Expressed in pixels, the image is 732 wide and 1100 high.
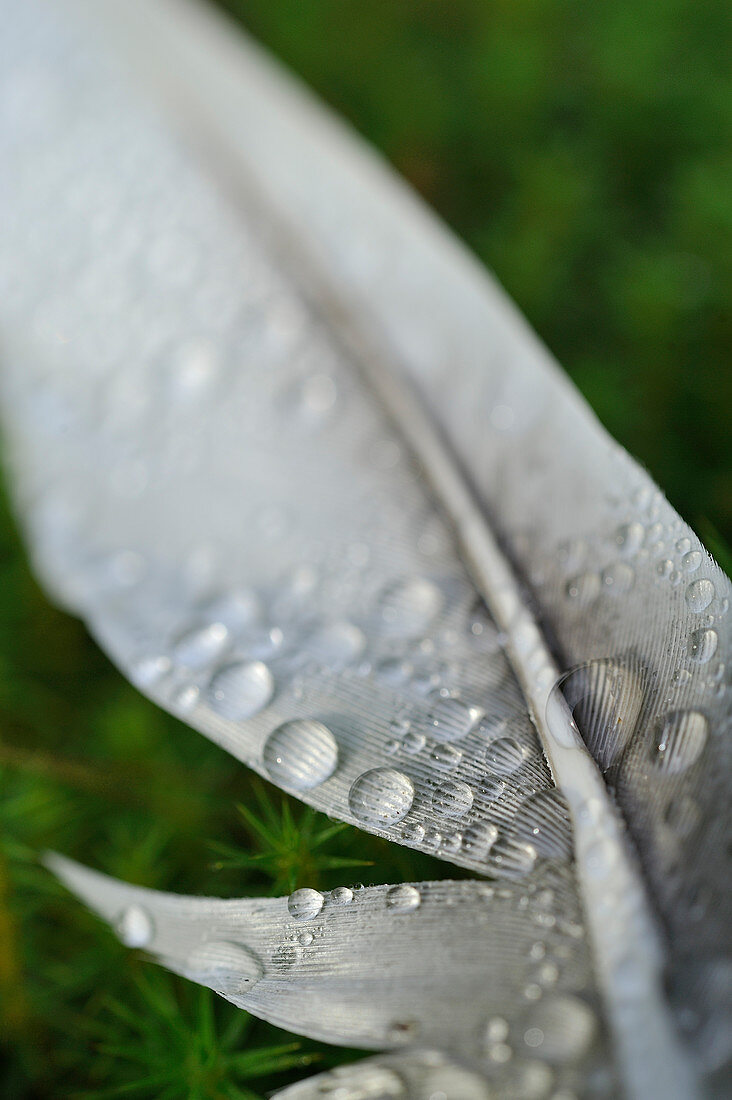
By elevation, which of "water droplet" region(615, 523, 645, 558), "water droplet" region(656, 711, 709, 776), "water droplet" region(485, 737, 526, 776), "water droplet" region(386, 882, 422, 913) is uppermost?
"water droplet" region(615, 523, 645, 558)

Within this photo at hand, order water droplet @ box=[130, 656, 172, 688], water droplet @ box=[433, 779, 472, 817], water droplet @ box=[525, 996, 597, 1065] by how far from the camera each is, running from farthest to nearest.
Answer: water droplet @ box=[130, 656, 172, 688], water droplet @ box=[433, 779, 472, 817], water droplet @ box=[525, 996, 597, 1065]

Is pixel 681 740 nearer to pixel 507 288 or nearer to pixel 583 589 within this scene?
pixel 583 589

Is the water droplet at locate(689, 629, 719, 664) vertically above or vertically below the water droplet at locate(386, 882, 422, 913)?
above

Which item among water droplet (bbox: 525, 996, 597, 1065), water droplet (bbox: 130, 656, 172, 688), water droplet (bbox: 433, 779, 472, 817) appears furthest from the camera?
water droplet (bbox: 130, 656, 172, 688)

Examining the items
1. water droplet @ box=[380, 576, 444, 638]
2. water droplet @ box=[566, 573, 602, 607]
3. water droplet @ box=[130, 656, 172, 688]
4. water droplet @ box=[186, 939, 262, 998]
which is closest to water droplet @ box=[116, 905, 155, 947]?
water droplet @ box=[186, 939, 262, 998]

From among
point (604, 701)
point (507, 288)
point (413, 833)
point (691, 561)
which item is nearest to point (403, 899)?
point (413, 833)

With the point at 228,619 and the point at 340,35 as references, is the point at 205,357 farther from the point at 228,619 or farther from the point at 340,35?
the point at 340,35

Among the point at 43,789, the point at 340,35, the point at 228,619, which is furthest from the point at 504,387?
the point at 340,35

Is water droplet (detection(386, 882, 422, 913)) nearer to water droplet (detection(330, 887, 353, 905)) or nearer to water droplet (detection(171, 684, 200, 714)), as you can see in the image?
water droplet (detection(330, 887, 353, 905))
